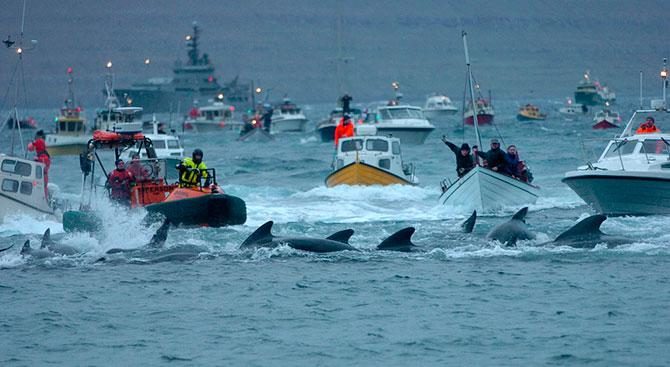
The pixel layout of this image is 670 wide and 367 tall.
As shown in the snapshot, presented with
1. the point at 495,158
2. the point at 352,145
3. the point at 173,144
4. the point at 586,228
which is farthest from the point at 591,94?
the point at 586,228

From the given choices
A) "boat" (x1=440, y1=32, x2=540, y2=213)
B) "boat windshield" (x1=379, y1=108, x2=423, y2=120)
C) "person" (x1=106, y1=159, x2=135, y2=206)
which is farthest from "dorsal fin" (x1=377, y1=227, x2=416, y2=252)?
"boat windshield" (x1=379, y1=108, x2=423, y2=120)

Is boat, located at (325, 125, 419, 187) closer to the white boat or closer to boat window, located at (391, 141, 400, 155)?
boat window, located at (391, 141, 400, 155)

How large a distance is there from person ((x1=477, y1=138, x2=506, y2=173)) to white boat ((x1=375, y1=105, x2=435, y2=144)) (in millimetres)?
35939

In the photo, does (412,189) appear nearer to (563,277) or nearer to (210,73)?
(563,277)

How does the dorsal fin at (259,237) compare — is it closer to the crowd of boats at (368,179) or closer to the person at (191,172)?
→ the crowd of boats at (368,179)

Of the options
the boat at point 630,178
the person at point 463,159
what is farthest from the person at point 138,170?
the boat at point 630,178

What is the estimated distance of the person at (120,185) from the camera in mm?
26570

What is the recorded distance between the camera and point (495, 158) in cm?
2983

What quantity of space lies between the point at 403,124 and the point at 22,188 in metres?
40.9

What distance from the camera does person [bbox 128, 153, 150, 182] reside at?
2709 centimetres

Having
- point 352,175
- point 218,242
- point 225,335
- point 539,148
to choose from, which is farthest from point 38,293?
point 539,148

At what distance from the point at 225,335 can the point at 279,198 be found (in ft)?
81.7

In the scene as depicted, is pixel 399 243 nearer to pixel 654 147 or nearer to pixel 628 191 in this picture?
pixel 628 191

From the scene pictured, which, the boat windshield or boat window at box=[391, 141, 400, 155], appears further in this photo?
the boat windshield
